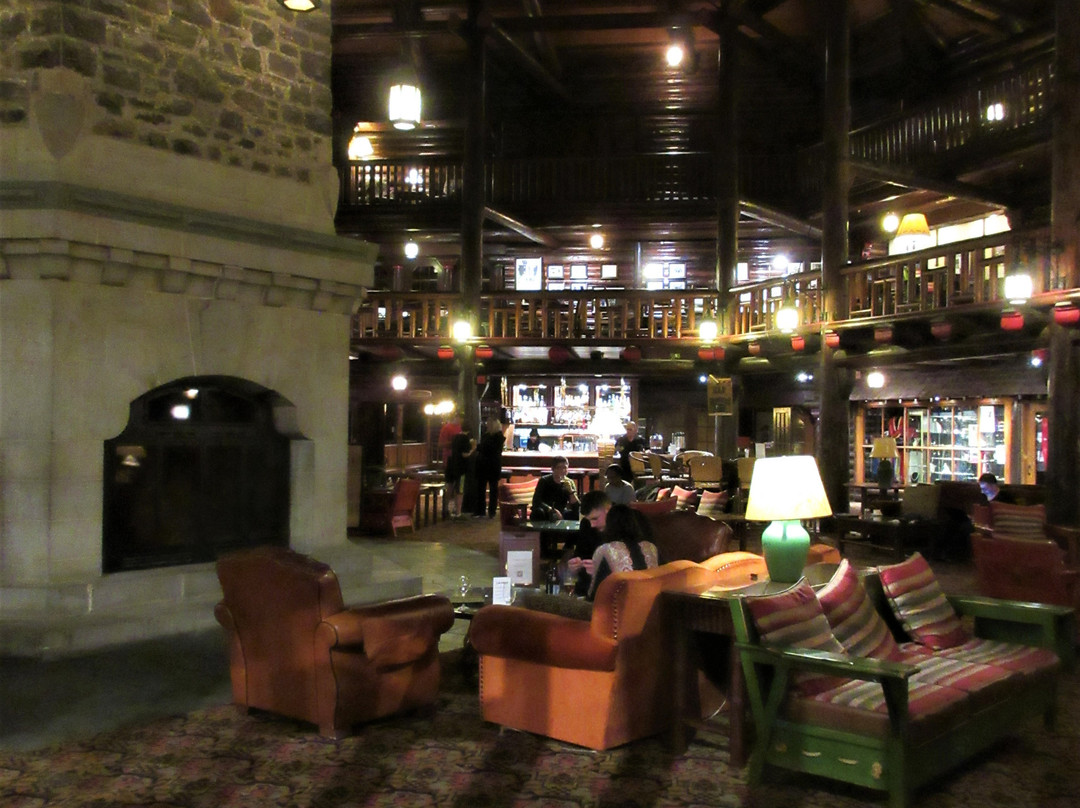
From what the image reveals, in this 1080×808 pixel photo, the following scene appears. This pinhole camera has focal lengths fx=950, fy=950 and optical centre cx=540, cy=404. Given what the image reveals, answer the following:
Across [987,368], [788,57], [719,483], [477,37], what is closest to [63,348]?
[719,483]

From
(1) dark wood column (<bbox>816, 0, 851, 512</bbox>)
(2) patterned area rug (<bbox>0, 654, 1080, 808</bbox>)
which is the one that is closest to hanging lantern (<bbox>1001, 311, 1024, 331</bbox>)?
(1) dark wood column (<bbox>816, 0, 851, 512</bbox>)

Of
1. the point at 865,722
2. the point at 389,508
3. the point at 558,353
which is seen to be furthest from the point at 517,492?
the point at 865,722

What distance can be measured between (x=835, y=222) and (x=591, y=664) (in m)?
11.0

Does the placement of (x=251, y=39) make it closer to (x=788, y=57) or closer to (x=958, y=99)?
(x=958, y=99)

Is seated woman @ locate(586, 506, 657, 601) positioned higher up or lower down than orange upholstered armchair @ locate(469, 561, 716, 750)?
higher up

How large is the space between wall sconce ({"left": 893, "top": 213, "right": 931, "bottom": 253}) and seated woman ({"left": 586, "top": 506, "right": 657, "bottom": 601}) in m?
11.0

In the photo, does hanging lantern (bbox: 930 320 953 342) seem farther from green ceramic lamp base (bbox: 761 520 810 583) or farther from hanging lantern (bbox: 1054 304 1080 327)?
green ceramic lamp base (bbox: 761 520 810 583)

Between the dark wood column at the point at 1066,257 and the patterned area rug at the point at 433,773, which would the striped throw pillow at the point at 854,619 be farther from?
the dark wood column at the point at 1066,257

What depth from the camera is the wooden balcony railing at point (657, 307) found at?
510 inches

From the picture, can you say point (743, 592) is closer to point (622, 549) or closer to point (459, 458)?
point (622, 549)

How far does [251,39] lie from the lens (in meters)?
7.83

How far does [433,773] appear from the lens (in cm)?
429

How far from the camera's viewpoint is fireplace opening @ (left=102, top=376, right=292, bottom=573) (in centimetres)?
708

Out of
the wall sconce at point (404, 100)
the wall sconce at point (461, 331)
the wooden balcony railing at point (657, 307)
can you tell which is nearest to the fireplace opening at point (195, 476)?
the wall sconce at point (404, 100)
